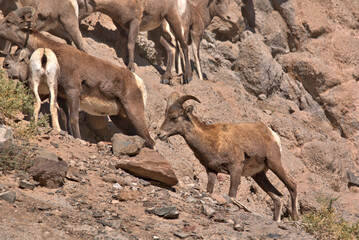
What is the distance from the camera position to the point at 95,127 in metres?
11.2

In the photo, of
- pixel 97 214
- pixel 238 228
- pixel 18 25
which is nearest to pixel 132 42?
pixel 18 25

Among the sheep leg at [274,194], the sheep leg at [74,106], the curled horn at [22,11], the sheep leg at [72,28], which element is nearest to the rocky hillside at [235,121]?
the sheep leg at [74,106]

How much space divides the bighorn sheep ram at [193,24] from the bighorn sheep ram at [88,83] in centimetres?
346

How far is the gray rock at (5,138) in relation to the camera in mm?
6945

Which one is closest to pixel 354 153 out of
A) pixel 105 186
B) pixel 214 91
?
pixel 214 91

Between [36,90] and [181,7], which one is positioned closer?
[36,90]

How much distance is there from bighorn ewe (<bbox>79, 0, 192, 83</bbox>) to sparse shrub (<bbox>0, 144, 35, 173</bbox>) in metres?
5.90

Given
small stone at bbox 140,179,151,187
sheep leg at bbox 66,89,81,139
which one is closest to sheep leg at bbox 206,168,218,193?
small stone at bbox 140,179,151,187

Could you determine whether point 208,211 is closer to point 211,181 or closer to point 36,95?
point 211,181

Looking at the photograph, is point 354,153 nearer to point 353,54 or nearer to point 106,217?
point 353,54

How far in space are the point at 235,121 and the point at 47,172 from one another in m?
7.65

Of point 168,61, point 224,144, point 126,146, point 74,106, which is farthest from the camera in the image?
point 168,61

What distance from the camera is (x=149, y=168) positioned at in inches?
325

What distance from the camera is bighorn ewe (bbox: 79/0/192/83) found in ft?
42.2
